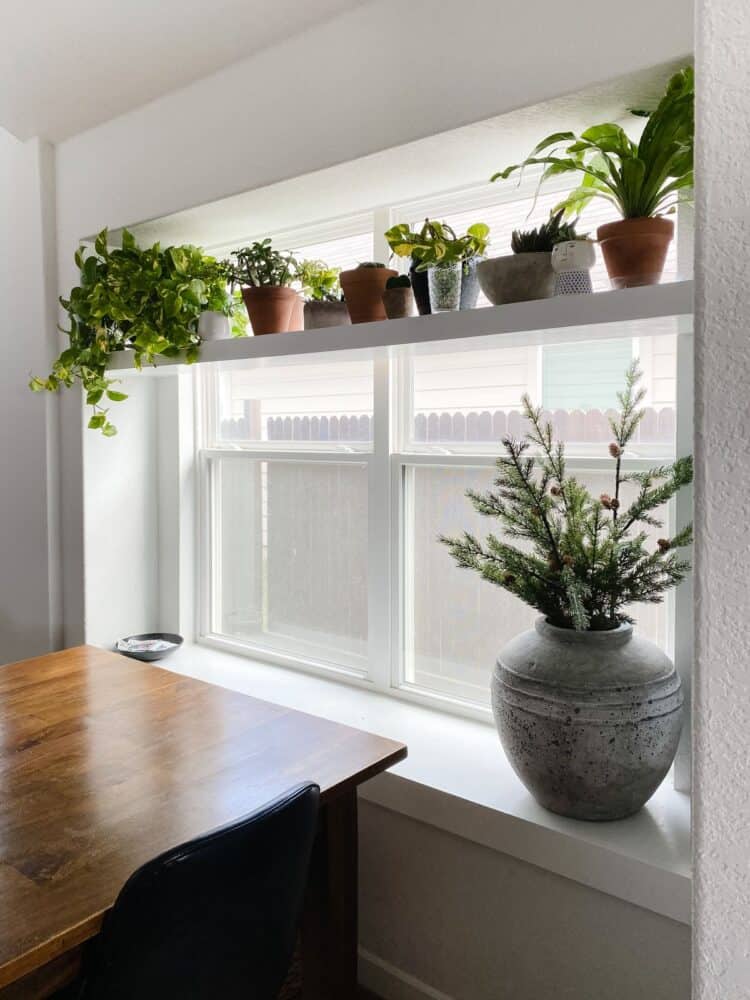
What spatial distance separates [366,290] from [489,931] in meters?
1.47

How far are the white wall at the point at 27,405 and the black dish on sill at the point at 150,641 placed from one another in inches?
9.5

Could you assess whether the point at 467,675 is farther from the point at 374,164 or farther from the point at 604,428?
the point at 374,164

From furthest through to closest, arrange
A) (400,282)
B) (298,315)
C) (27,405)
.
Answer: (27,405)
(298,315)
(400,282)

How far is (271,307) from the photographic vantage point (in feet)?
6.52

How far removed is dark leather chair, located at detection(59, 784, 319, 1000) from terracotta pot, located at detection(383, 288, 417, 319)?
1051mm

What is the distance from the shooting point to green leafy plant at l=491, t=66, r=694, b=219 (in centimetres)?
127

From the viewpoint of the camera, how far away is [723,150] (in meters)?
0.49

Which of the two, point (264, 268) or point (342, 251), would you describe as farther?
point (342, 251)

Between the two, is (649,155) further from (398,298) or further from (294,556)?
(294,556)

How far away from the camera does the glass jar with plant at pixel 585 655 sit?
4.53 feet

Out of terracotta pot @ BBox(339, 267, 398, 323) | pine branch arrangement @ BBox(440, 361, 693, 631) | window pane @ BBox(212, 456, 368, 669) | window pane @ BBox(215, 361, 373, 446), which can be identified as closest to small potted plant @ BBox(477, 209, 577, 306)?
pine branch arrangement @ BBox(440, 361, 693, 631)

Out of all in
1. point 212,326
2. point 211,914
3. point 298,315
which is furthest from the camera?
point 212,326

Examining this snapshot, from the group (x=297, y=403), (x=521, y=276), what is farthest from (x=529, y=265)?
(x=297, y=403)

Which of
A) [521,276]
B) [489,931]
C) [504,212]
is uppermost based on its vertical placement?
[504,212]
